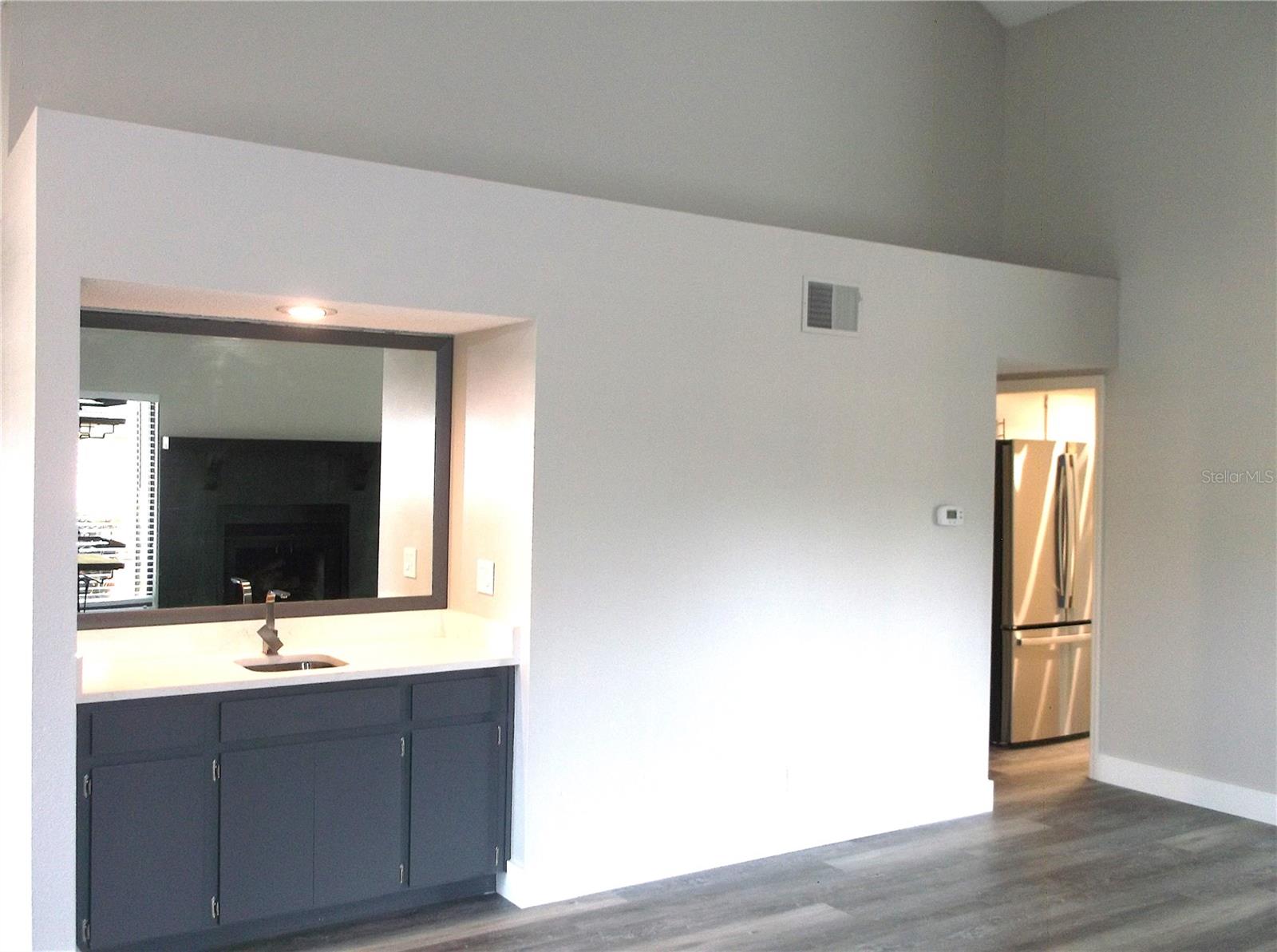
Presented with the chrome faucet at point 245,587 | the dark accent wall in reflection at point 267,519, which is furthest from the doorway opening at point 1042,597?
the chrome faucet at point 245,587

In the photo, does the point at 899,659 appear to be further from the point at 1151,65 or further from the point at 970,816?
the point at 1151,65

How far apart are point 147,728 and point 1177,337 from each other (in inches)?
195

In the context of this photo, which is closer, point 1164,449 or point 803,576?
point 803,576

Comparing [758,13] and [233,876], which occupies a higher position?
[758,13]

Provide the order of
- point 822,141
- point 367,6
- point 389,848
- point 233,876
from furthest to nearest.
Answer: point 822,141
point 367,6
point 389,848
point 233,876

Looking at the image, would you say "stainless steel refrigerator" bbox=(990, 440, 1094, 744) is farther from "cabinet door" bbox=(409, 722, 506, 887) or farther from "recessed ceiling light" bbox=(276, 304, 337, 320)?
"recessed ceiling light" bbox=(276, 304, 337, 320)

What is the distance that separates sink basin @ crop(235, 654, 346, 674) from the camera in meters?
4.20

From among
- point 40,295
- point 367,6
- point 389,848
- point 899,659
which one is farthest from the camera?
point 899,659

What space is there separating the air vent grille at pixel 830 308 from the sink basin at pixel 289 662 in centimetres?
228

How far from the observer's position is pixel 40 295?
133 inches

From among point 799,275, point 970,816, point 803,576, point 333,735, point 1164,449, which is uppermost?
point 799,275

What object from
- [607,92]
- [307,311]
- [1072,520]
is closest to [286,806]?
[307,311]

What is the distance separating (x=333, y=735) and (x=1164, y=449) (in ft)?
14.0

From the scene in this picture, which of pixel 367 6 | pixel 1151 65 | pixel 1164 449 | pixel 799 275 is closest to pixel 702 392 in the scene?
pixel 799 275
